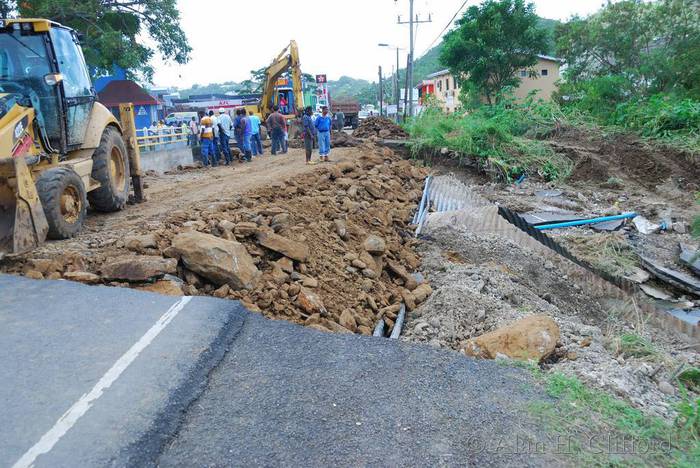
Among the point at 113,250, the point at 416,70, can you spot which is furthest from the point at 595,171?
the point at 416,70

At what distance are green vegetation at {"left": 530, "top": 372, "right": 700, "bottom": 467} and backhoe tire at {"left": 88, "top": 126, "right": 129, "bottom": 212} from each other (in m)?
6.69

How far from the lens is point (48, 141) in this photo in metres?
6.97

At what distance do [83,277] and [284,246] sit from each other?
2195 mm

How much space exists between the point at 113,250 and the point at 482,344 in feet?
12.8

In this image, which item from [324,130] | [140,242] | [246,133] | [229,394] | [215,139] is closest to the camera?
[229,394]

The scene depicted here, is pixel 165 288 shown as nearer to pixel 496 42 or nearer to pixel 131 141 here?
pixel 131 141

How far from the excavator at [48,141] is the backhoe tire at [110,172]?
0.01 m

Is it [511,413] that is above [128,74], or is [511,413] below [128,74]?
below

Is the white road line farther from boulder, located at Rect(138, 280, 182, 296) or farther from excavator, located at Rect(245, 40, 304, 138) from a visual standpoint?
excavator, located at Rect(245, 40, 304, 138)

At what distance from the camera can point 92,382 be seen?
350 cm

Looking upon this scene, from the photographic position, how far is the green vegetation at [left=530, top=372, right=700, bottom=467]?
3039mm

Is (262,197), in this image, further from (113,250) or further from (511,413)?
(511,413)

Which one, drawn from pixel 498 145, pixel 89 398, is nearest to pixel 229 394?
pixel 89 398

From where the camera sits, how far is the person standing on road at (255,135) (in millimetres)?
17172
